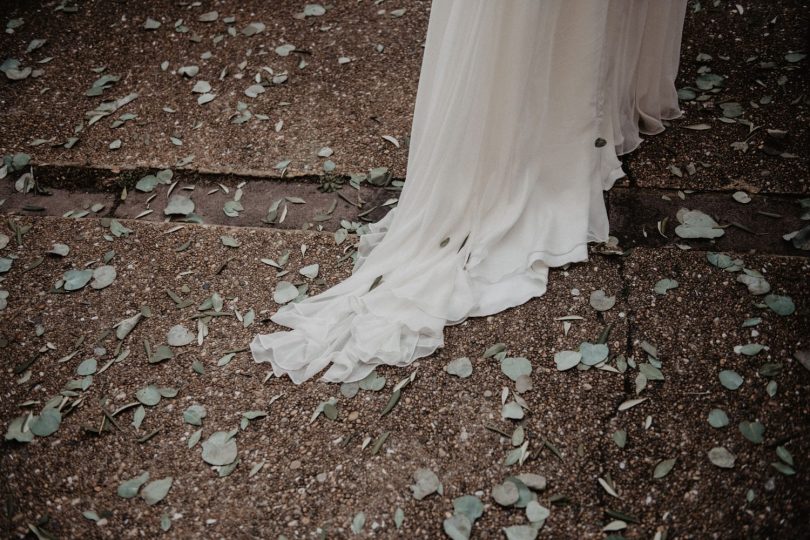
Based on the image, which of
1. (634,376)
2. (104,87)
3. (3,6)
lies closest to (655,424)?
(634,376)

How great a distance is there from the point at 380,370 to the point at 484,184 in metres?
0.72

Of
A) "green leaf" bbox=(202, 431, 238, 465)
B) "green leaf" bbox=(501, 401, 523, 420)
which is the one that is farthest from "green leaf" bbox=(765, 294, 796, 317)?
"green leaf" bbox=(202, 431, 238, 465)

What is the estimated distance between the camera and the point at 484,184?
2184 millimetres

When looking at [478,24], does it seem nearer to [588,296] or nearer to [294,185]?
[588,296]

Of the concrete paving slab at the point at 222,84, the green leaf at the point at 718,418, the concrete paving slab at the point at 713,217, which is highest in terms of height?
the concrete paving slab at the point at 222,84

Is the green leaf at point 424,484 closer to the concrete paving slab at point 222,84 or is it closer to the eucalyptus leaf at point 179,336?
the eucalyptus leaf at point 179,336

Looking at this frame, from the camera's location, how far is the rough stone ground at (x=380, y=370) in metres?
1.78

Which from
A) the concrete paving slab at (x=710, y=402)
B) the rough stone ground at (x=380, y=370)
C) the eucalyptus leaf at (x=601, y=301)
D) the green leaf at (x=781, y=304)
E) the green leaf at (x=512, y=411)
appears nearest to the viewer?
the concrete paving slab at (x=710, y=402)

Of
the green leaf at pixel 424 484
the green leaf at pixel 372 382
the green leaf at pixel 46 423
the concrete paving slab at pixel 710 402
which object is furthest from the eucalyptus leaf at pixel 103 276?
the concrete paving slab at pixel 710 402

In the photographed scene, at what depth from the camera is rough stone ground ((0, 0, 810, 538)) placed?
1.78m

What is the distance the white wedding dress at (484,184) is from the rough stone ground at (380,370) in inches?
4.1

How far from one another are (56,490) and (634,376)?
1.77 m

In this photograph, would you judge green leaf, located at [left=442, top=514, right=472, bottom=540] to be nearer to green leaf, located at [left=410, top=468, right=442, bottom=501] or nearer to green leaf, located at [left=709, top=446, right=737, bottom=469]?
green leaf, located at [left=410, top=468, right=442, bottom=501]

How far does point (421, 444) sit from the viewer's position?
6.20 feet
